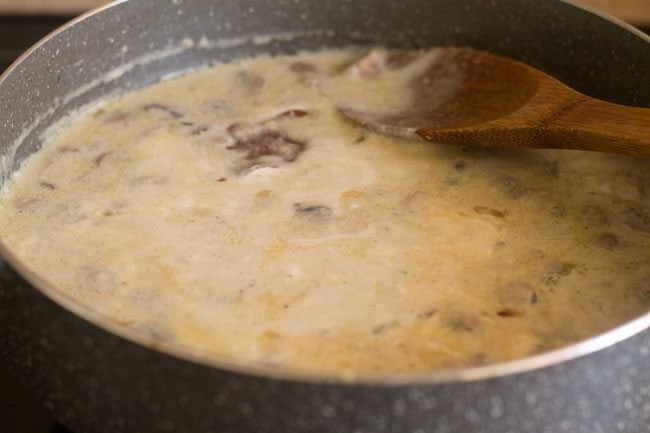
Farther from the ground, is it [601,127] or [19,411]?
[601,127]

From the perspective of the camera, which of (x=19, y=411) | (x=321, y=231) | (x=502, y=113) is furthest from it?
(x=502, y=113)

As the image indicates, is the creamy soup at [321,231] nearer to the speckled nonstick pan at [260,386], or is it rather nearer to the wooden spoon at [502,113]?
the wooden spoon at [502,113]

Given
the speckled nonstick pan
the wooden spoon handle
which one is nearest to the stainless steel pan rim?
the speckled nonstick pan

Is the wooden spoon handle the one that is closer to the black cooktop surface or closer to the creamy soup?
the creamy soup

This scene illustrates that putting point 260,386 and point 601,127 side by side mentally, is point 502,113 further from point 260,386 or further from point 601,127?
point 260,386

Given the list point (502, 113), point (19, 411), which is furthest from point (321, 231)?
point (19, 411)

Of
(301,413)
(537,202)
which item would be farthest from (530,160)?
(301,413)

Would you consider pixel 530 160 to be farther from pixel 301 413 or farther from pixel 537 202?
pixel 301 413
